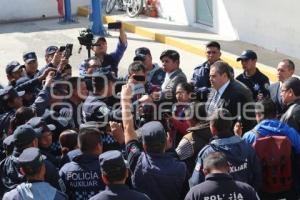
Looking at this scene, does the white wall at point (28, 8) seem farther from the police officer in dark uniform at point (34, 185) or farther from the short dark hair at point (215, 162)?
the short dark hair at point (215, 162)

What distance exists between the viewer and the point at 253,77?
7008 mm

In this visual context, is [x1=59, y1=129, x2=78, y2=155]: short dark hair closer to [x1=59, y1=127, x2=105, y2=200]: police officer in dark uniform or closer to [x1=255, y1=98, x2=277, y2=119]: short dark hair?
[x1=59, y1=127, x2=105, y2=200]: police officer in dark uniform

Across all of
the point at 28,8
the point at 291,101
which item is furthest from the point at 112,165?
the point at 28,8

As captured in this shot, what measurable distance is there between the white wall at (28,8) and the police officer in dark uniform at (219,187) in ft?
49.6

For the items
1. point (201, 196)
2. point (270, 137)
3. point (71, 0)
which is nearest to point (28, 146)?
point (201, 196)

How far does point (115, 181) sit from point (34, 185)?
0.65m

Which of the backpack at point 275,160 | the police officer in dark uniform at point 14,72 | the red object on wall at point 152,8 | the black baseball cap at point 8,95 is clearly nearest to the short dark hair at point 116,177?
the backpack at point 275,160

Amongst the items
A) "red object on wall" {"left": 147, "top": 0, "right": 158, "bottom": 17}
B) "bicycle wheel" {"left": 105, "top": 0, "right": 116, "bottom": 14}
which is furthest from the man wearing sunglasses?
"bicycle wheel" {"left": 105, "top": 0, "right": 116, "bottom": 14}

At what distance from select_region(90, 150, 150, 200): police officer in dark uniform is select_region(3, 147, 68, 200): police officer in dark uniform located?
409 mm

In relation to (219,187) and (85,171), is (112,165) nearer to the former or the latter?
(85,171)

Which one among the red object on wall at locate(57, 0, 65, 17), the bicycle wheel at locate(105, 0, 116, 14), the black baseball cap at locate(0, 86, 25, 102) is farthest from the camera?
the bicycle wheel at locate(105, 0, 116, 14)

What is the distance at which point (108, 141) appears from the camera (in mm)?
5395

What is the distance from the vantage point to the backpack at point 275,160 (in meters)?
4.95

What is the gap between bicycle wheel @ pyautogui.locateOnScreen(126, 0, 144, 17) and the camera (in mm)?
16766
